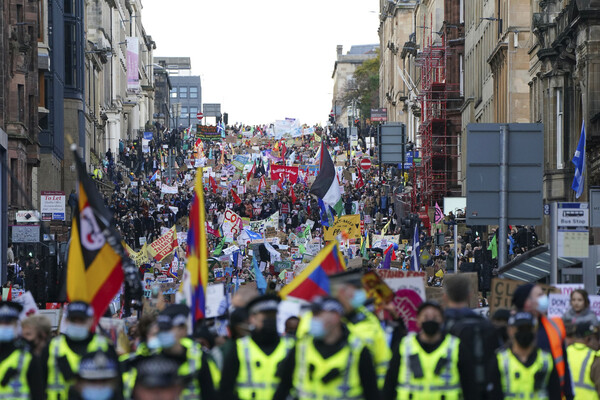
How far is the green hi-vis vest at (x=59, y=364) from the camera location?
11.7 m

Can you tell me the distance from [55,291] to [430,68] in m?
45.1

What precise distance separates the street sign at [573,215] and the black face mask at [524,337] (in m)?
9.49

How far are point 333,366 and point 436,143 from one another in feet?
209

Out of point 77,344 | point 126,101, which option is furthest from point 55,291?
point 126,101

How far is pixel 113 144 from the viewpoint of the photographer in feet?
354

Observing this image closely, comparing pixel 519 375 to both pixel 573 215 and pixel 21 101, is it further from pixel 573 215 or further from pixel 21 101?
pixel 21 101

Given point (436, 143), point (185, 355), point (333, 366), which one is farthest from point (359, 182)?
point (333, 366)

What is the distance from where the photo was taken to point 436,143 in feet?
241

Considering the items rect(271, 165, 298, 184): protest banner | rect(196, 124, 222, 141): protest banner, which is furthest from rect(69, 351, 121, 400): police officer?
rect(196, 124, 222, 141): protest banner

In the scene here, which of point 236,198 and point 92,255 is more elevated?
point 236,198

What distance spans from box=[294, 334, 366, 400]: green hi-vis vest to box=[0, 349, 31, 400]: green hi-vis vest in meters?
2.56

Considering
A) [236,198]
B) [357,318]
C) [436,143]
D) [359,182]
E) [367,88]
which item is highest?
[367,88]

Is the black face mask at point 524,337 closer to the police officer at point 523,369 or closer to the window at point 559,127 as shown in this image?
the police officer at point 523,369

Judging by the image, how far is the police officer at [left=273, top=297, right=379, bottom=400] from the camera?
33.8 ft
